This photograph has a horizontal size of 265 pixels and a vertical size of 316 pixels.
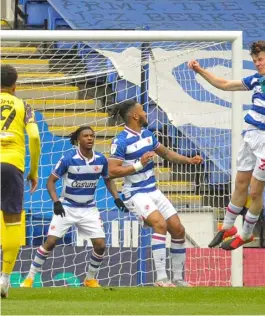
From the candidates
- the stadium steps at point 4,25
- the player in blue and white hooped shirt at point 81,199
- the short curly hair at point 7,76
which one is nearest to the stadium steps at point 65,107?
the player in blue and white hooped shirt at point 81,199

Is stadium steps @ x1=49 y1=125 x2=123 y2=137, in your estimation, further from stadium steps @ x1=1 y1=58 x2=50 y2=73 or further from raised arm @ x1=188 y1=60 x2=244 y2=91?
raised arm @ x1=188 y1=60 x2=244 y2=91

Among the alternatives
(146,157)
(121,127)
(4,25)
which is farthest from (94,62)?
(4,25)

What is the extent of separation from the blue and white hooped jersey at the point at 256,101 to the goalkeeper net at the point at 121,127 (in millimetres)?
3322

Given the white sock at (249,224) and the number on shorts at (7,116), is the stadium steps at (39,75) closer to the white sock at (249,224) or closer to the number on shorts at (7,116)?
the white sock at (249,224)

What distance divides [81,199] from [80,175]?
0.27 meters

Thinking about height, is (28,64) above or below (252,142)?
above

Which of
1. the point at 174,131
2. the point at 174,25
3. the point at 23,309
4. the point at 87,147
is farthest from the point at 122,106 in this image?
the point at 174,25

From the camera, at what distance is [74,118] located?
15.3 metres

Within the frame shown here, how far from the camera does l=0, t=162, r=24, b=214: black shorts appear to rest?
9.58 meters

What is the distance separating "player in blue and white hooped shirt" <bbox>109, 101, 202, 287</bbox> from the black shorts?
3.10 metres

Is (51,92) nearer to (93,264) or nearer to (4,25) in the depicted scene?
(93,264)

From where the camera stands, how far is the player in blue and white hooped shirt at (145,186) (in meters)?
12.7

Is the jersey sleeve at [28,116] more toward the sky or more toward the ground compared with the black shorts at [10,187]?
more toward the sky

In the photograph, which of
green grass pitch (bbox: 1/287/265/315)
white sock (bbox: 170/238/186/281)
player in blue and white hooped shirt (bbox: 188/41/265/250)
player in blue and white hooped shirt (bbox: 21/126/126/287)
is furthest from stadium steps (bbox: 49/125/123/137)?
player in blue and white hooped shirt (bbox: 188/41/265/250)
